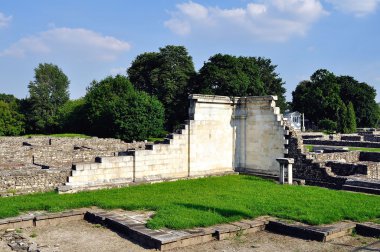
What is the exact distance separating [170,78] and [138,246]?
49800mm

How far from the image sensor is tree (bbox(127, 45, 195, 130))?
185 ft

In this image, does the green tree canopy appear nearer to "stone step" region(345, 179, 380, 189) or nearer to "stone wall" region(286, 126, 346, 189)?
"stone wall" region(286, 126, 346, 189)

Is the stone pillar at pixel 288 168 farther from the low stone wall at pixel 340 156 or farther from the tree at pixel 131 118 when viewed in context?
the tree at pixel 131 118

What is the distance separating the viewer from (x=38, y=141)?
34.4 metres

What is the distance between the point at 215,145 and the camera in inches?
774

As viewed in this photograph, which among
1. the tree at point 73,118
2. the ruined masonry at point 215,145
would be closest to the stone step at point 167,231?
the ruined masonry at point 215,145

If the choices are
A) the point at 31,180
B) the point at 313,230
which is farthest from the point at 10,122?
the point at 313,230

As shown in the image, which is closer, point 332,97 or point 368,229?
point 368,229

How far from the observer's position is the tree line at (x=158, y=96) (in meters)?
49.2

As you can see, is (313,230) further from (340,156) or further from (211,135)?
(340,156)

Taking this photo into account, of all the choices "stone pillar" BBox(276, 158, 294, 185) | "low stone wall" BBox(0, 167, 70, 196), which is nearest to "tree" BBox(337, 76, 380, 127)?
"stone pillar" BBox(276, 158, 294, 185)

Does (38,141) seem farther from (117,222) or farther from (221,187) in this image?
(117,222)

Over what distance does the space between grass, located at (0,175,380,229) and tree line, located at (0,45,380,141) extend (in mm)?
33130

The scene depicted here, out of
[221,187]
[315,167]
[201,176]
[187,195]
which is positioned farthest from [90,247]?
[315,167]
